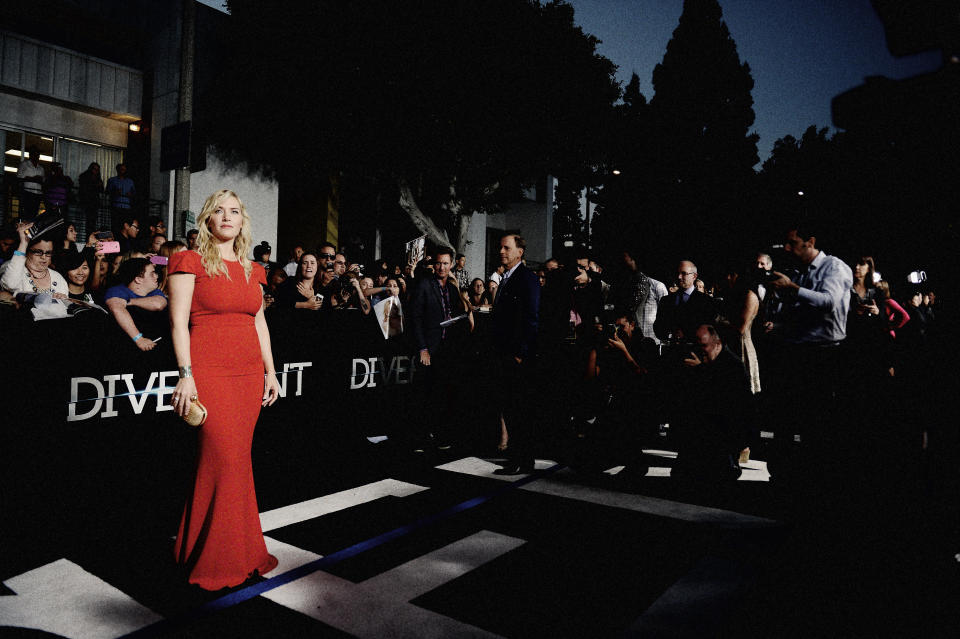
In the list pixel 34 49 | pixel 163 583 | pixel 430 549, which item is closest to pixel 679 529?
pixel 430 549

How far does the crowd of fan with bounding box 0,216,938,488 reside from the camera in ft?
18.4

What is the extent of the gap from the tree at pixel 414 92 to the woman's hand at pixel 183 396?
16.2 m

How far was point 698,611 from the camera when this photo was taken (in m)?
3.21

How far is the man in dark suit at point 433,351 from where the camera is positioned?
7.16 m

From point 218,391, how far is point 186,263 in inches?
28.4

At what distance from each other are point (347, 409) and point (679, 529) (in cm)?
350

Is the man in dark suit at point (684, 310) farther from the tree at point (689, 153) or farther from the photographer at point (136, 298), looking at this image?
the tree at point (689, 153)

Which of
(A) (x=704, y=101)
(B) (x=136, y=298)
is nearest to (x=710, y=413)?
(B) (x=136, y=298)

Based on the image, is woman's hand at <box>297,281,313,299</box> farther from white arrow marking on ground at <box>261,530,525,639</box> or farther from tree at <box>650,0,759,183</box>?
tree at <box>650,0,759,183</box>

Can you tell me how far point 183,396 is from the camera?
3346 mm

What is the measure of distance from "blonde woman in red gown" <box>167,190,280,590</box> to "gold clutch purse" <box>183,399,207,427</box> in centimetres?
4

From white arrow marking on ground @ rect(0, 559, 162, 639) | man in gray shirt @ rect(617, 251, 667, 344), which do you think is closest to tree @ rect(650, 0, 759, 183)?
man in gray shirt @ rect(617, 251, 667, 344)

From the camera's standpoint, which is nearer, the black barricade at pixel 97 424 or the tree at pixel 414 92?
the black barricade at pixel 97 424

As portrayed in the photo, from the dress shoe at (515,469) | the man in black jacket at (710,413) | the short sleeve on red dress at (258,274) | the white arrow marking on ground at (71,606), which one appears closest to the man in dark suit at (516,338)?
the dress shoe at (515,469)
